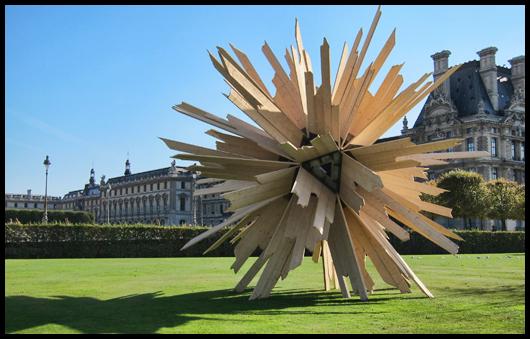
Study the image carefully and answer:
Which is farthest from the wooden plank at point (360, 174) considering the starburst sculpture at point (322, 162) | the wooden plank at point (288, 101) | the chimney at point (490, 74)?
the chimney at point (490, 74)

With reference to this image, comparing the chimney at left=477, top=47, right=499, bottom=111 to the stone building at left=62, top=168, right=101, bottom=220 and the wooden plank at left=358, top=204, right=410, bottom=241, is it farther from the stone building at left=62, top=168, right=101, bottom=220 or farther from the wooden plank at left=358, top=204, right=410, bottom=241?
the stone building at left=62, top=168, right=101, bottom=220

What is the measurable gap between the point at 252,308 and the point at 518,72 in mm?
76237

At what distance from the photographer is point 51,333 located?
6031 mm

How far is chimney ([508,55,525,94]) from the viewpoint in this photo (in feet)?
243

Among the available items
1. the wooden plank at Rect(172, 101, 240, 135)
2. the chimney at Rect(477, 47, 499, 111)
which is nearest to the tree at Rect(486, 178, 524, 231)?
the chimney at Rect(477, 47, 499, 111)

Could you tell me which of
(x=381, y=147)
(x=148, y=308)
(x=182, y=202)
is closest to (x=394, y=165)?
(x=381, y=147)

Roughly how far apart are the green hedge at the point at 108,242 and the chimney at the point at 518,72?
49.5m

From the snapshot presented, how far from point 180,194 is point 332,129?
9324 centimetres

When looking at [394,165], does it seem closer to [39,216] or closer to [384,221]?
[384,221]

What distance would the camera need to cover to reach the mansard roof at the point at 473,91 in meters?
70.8

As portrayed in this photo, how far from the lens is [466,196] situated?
49031mm

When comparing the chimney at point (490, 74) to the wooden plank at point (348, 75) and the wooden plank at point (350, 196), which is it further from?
the wooden plank at point (350, 196)

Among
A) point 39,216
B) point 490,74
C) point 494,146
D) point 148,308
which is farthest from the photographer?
point 39,216

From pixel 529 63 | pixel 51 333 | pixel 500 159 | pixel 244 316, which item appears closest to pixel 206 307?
pixel 244 316
